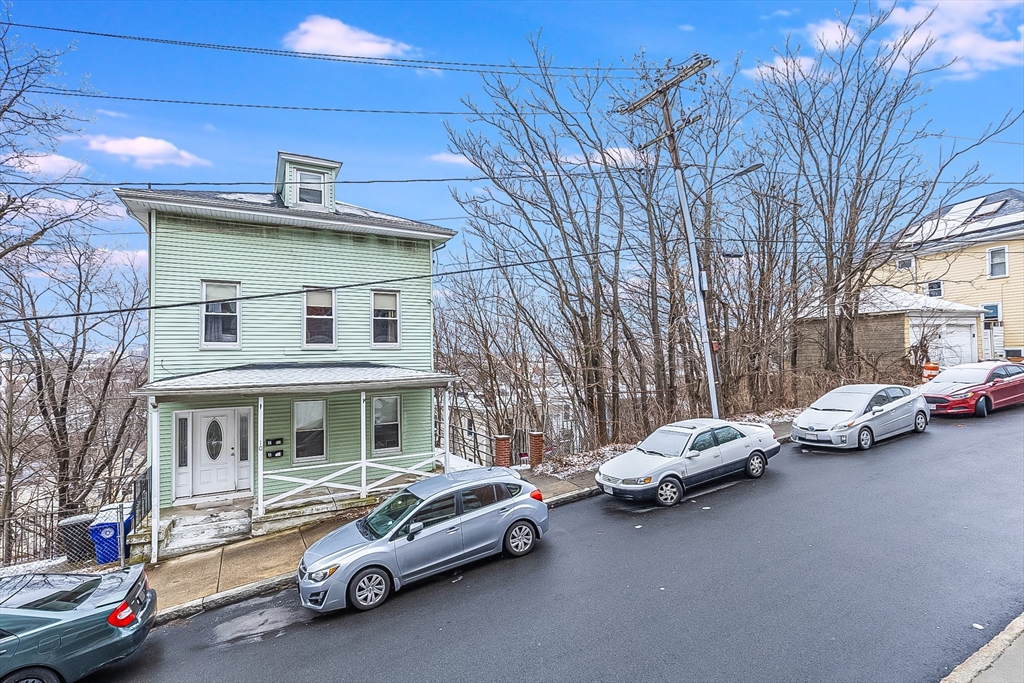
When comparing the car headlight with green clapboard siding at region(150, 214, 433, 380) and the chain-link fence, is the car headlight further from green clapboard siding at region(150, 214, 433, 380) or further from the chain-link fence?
green clapboard siding at region(150, 214, 433, 380)

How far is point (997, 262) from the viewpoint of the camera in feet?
89.2

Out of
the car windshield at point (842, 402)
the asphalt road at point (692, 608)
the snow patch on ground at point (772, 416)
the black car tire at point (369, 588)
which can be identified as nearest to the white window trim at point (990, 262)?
the snow patch on ground at point (772, 416)

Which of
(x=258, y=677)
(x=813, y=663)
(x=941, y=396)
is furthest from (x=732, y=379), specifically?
(x=258, y=677)

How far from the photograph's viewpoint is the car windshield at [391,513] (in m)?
7.52

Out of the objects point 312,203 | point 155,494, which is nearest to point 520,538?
point 155,494

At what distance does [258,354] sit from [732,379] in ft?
53.0

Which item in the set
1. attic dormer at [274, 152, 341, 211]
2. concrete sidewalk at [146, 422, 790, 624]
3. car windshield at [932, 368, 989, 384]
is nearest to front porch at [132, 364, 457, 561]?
concrete sidewalk at [146, 422, 790, 624]

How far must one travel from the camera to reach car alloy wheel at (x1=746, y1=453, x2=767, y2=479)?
11250mm

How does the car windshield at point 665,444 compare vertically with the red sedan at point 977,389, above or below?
below

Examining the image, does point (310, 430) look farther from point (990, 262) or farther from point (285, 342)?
point (990, 262)

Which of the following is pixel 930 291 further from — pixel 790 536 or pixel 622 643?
pixel 622 643

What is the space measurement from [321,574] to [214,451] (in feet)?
22.6

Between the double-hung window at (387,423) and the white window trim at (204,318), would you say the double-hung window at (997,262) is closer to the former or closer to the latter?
the double-hung window at (387,423)

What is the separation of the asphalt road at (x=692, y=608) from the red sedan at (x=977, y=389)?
7011 millimetres
